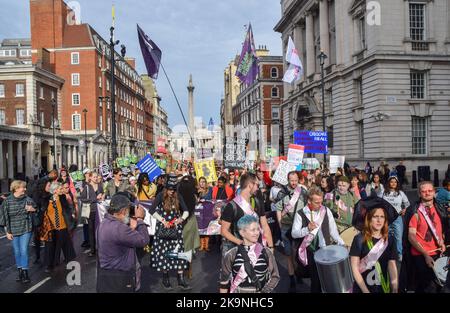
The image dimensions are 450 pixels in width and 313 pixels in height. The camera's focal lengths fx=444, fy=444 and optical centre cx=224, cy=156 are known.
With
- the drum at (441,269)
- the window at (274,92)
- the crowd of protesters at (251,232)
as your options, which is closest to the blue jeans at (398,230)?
the crowd of protesters at (251,232)

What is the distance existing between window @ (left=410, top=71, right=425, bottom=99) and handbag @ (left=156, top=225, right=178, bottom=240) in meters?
28.6

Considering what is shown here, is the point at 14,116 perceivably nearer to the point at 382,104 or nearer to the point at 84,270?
the point at 382,104

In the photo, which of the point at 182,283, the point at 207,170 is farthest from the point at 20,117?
the point at 182,283

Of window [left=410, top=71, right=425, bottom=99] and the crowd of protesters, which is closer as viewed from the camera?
the crowd of protesters

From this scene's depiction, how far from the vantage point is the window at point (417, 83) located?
31.7m

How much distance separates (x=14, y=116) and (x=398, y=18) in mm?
45363

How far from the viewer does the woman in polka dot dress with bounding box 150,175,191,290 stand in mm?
7484

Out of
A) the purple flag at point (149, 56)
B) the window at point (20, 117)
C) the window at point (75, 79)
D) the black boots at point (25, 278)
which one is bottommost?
the black boots at point (25, 278)

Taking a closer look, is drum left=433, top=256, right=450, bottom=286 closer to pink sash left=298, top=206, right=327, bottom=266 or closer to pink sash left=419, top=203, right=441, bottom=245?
pink sash left=419, top=203, right=441, bottom=245

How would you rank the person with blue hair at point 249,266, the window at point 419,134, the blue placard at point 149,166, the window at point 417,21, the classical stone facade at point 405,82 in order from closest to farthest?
the person with blue hair at point 249,266 → the blue placard at point 149,166 → the classical stone facade at point 405,82 → the window at point 419,134 → the window at point 417,21

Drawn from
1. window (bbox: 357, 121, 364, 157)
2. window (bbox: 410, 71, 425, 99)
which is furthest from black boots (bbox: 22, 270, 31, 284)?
window (bbox: 357, 121, 364, 157)

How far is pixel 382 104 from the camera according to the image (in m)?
30.8

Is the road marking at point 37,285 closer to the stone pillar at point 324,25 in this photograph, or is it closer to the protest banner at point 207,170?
the protest banner at point 207,170
